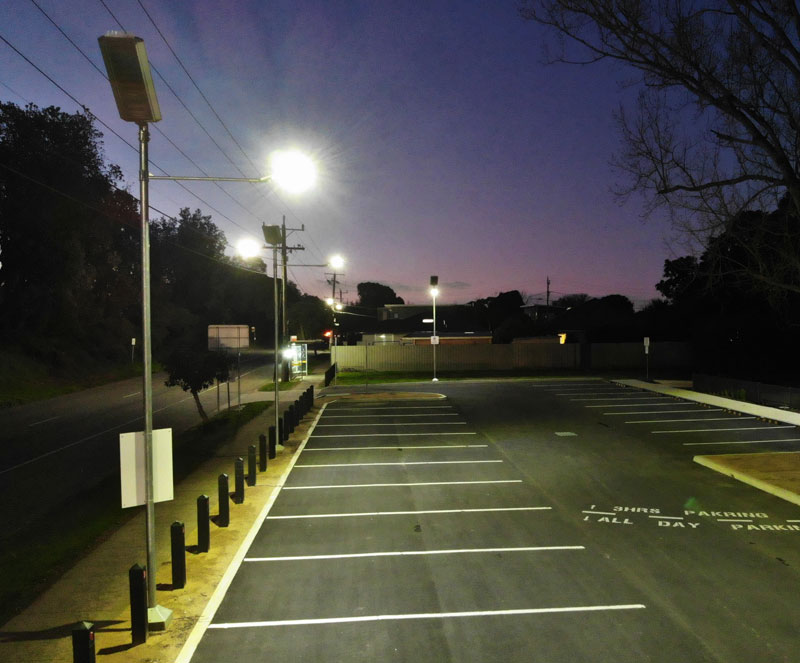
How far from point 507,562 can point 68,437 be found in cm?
1811

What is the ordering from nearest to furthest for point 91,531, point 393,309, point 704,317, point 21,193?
point 91,531
point 21,193
point 704,317
point 393,309

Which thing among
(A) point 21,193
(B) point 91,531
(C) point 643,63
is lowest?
(B) point 91,531

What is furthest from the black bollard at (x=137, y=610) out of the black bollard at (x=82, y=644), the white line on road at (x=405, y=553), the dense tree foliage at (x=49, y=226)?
the dense tree foliage at (x=49, y=226)

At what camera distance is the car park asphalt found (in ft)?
21.5

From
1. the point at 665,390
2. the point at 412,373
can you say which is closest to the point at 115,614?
the point at 665,390

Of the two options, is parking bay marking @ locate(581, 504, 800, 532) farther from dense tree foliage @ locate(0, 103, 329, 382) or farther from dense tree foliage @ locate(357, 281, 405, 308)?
dense tree foliage @ locate(357, 281, 405, 308)

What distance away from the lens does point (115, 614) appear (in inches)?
291

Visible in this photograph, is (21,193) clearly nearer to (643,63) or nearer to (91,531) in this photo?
(91,531)

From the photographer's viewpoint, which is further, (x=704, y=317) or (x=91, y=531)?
(x=704, y=317)

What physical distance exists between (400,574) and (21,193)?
48337 millimetres

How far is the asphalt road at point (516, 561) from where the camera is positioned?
6.54m

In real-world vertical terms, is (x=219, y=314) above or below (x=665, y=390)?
above

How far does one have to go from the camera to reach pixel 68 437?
71.0 feet

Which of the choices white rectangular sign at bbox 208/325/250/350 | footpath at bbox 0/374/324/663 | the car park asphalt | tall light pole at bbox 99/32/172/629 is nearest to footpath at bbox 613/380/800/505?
the car park asphalt
